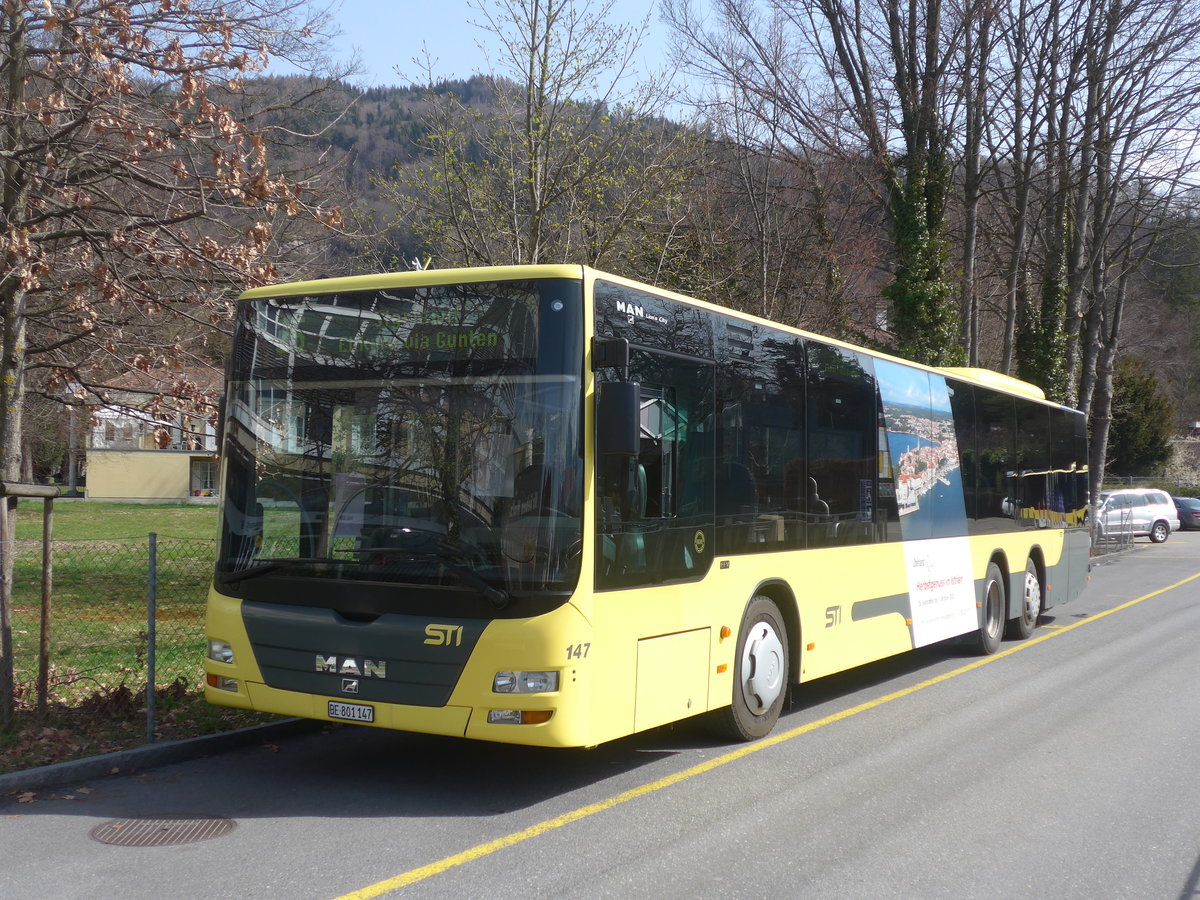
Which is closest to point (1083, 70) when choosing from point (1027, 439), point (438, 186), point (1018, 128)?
point (1018, 128)

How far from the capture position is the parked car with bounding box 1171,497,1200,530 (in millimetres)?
49656

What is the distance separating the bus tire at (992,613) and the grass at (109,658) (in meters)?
8.22

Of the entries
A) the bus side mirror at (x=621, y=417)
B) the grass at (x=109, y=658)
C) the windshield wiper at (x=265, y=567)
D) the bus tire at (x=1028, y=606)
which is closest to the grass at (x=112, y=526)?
the grass at (x=109, y=658)

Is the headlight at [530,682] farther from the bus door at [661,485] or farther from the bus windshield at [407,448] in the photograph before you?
the bus door at [661,485]

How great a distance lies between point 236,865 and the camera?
5.36 metres

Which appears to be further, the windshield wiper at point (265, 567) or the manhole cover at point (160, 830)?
the windshield wiper at point (265, 567)

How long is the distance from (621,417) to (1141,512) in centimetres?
3878

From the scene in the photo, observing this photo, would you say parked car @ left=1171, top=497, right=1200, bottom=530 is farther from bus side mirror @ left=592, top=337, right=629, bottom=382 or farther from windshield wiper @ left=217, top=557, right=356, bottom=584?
windshield wiper @ left=217, top=557, right=356, bottom=584

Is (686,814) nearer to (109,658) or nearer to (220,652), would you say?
(220,652)

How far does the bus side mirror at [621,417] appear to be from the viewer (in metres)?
6.32

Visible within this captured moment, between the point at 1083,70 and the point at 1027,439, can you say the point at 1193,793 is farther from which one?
the point at 1083,70

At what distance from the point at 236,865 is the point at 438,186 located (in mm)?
10727

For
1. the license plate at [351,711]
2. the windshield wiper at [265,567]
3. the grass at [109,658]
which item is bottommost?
the grass at [109,658]

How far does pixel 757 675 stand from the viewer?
27.0 ft
